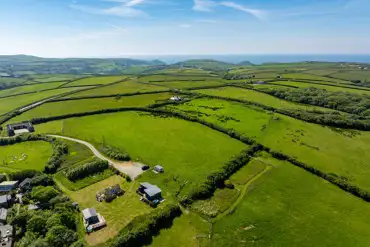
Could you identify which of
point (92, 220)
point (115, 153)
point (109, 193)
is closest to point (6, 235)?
point (92, 220)

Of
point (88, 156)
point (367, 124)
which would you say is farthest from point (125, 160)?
Answer: point (367, 124)

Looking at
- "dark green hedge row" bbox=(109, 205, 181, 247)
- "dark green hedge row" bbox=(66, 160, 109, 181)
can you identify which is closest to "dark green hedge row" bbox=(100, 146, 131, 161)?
"dark green hedge row" bbox=(66, 160, 109, 181)

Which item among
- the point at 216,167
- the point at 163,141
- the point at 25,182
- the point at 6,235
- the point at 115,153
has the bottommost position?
the point at 6,235

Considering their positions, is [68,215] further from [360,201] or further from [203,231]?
[360,201]

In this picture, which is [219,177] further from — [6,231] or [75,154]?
[6,231]

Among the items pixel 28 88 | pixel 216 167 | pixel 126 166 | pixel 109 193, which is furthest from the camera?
pixel 28 88

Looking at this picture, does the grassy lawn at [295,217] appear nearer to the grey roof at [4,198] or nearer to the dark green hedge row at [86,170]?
the dark green hedge row at [86,170]
